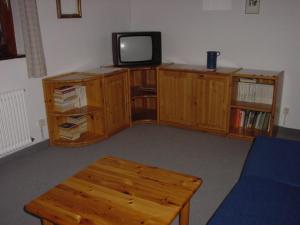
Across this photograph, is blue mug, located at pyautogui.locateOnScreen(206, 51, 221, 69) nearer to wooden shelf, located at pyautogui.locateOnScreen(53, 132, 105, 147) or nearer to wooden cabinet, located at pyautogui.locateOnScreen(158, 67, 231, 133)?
wooden cabinet, located at pyautogui.locateOnScreen(158, 67, 231, 133)

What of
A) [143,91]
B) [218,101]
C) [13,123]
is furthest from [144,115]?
[13,123]

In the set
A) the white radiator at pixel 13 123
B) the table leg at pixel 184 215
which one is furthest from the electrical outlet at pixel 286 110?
the white radiator at pixel 13 123

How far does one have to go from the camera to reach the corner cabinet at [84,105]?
11.6 feet

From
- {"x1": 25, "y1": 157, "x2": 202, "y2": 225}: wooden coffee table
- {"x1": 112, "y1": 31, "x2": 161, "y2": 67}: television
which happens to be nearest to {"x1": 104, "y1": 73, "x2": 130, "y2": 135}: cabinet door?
{"x1": 112, "y1": 31, "x2": 161, "y2": 67}: television

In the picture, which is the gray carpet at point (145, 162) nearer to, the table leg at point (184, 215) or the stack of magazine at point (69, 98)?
the table leg at point (184, 215)

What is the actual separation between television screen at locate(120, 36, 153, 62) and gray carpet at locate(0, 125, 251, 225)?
929 mm

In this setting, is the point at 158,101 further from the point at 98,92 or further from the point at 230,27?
the point at 230,27

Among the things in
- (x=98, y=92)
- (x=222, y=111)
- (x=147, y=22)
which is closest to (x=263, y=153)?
(x=222, y=111)

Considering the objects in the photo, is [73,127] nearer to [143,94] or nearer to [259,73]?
[143,94]

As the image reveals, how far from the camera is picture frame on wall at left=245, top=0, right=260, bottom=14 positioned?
3.64 meters

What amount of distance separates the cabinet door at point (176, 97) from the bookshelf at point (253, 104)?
0.52 meters

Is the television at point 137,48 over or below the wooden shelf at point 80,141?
over

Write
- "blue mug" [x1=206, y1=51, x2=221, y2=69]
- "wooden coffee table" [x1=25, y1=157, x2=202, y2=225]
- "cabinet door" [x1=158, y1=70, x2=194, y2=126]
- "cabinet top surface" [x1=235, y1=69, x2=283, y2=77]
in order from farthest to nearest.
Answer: "cabinet door" [x1=158, y1=70, x2=194, y2=126]
"blue mug" [x1=206, y1=51, x2=221, y2=69]
"cabinet top surface" [x1=235, y1=69, x2=283, y2=77]
"wooden coffee table" [x1=25, y1=157, x2=202, y2=225]

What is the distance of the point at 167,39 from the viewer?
14.3 feet
